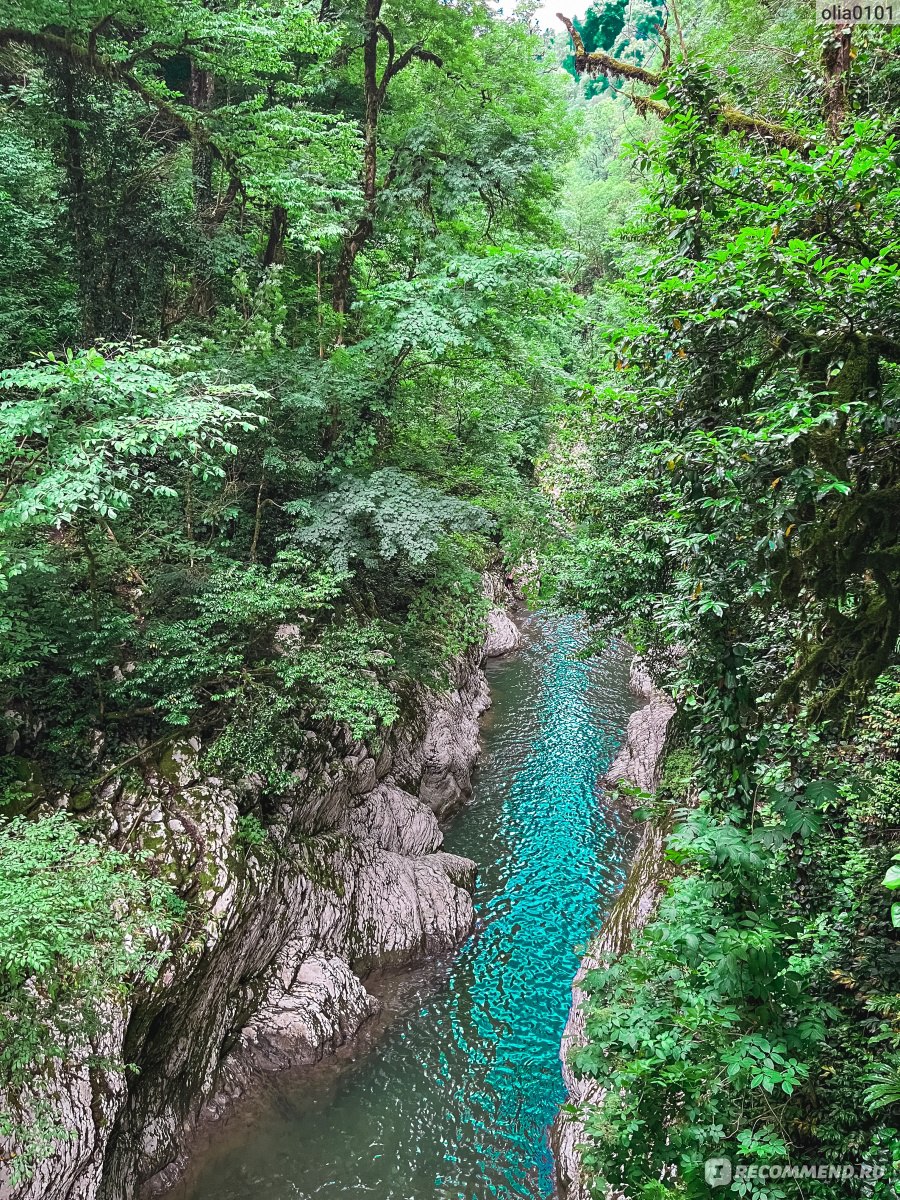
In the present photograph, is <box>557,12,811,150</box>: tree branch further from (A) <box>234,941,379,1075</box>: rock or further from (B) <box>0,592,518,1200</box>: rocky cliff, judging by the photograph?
(A) <box>234,941,379,1075</box>: rock

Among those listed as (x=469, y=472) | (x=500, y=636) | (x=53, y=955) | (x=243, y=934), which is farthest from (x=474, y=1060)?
(x=500, y=636)

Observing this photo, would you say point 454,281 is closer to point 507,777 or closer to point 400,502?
point 400,502

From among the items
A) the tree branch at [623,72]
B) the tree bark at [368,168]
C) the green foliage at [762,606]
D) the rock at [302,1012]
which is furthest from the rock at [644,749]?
the tree bark at [368,168]

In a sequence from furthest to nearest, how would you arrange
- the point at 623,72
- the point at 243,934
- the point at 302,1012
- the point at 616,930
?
the point at 623,72 < the point at 616,930 < the point at 302,1012 < the point at 243,934

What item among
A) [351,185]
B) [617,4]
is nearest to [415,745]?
[351,185]

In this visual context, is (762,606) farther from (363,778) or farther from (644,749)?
(644,749)

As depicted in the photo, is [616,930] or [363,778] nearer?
[616,930]

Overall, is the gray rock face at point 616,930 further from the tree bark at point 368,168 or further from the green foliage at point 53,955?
the tree bark at point 368,168

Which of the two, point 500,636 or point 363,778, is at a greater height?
point 363,778
